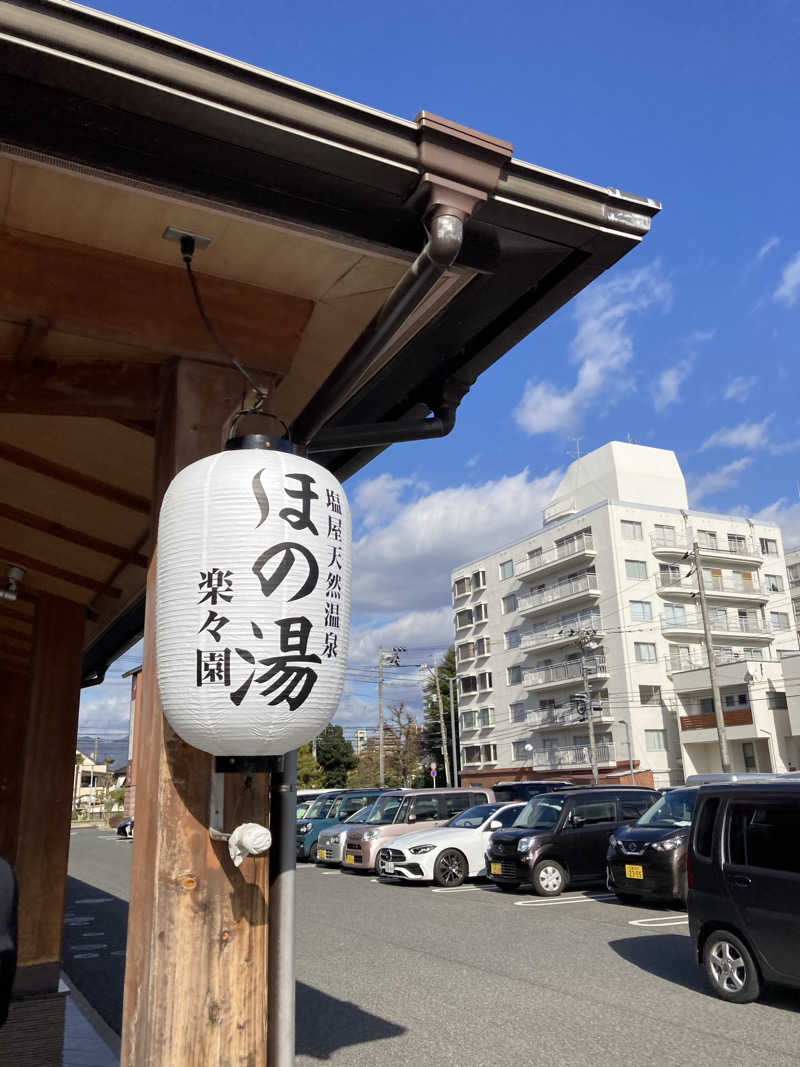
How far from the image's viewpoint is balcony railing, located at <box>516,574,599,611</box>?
45594 mm

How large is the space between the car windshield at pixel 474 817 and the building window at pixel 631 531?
99.1ft

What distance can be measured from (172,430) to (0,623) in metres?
6.41

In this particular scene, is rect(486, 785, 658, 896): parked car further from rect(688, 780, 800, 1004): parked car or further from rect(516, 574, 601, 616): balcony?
rect(516, 574, 601, 616): balcony

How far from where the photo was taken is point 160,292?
3297 mm

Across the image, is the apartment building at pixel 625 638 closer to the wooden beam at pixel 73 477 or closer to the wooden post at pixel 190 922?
the wooden beam at pixel 73 477

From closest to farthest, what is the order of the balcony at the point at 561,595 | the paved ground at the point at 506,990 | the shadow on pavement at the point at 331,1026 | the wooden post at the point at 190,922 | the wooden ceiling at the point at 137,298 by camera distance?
1. the wooden post at the point at 190,922
2. the wooden ceiling at the point at 137,298
3. the paved ground at the point at 506,990
4. the shadow on pavement at the point at 331,1026
5. the balcony at the point at 561,595

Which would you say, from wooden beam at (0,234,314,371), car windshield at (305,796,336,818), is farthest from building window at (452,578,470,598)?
wooden beam at (0,234,314,371)

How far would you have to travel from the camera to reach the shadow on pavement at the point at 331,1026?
20.1 ft

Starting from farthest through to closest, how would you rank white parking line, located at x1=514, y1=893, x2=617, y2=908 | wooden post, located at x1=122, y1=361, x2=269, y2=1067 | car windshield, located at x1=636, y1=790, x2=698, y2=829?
white parking line, located at x1=514, y1=893, x2=617, y2=908 → car windshield, located at x1=636, y1=790, x2=698, y2=829 → wooden post, located at x1=122, y1=361, x2=269, y2=1067

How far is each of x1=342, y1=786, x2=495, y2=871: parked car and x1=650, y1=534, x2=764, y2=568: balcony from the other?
2912 cm

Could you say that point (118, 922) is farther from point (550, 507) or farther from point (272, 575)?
point (550, 507)

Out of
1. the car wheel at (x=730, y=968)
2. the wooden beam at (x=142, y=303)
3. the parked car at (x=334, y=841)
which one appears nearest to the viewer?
the wooden beam at (x=142, y=303)

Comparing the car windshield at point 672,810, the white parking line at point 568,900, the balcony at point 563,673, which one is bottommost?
the white parking line at point 568,900

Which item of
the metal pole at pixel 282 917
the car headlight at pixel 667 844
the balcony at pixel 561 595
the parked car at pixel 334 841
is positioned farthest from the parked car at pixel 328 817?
the balcony at pixel 561 595
